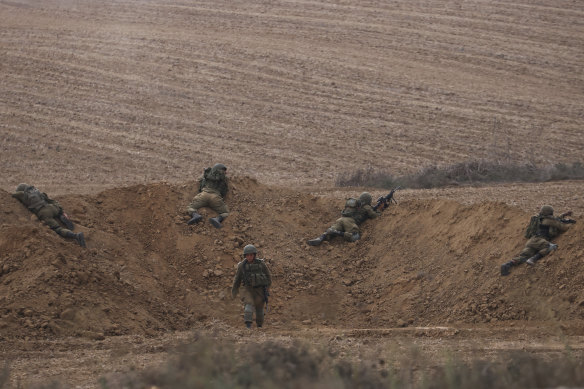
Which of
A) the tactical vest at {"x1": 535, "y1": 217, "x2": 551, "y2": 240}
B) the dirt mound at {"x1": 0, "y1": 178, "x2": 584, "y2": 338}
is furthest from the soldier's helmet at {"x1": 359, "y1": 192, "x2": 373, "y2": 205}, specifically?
the tactical vest at {"x1": 535, "y1": 217, "x2": 551, "y2": 240}

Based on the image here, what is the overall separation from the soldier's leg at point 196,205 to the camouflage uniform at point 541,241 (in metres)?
6.04

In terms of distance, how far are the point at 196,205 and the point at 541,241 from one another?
6.77 m

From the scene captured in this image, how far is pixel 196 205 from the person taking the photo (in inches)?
570

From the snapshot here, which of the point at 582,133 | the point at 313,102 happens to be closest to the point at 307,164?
the point at 313,102

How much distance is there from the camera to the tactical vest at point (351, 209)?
14.8 metres

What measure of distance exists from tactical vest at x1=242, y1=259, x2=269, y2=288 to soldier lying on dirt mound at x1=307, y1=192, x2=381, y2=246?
322 centimetres

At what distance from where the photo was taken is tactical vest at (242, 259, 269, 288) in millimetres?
11211

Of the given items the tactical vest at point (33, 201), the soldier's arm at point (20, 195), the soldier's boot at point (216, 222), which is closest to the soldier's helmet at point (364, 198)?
the soldier's boot at point (216, 222)

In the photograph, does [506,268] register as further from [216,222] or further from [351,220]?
[216,222]

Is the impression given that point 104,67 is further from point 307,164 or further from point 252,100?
point 307,164

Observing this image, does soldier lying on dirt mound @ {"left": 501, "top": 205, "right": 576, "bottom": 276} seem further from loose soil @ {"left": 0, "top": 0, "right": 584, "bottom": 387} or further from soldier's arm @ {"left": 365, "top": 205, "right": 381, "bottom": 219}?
soldier's arm @ {"left": 365, "top": 205, "right": 381, "bottom": 219}

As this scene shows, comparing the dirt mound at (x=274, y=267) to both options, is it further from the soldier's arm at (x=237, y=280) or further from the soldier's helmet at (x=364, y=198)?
the soldier's arm at (x=237, y=280)

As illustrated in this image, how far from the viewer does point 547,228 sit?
444 inches

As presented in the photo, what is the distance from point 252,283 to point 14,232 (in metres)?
3.93
